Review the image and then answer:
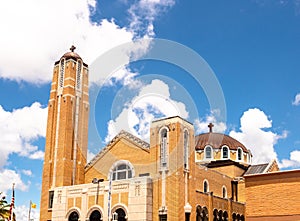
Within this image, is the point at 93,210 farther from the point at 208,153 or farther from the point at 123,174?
the point at 208,153

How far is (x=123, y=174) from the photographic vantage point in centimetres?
4556

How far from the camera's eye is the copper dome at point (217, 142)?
193ft

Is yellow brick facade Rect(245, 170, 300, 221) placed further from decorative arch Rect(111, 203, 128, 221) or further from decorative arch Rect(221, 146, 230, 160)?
decorative arch Rect(221, 146, 230, 160)

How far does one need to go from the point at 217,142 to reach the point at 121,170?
17.6 metres

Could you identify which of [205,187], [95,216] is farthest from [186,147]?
[95,216]

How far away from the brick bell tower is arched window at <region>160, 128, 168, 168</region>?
10748 millimetres

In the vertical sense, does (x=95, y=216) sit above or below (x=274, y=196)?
below

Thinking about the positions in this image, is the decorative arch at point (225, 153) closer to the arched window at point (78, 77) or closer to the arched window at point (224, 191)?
the arched window at point (224, 191)

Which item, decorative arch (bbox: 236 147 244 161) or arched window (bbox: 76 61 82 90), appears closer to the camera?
arched window (bbox: 76 61 82 90)

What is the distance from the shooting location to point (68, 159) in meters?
48.1

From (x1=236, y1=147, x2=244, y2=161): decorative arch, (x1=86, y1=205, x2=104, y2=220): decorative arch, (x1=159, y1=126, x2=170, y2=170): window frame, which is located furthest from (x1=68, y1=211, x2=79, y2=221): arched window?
(x1=236, y1=147, x2=244, y2=161): decorative arch

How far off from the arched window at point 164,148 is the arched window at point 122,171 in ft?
13.7

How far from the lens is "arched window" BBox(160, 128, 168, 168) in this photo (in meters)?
41.7

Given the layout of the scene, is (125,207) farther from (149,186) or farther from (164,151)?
(164,151)
